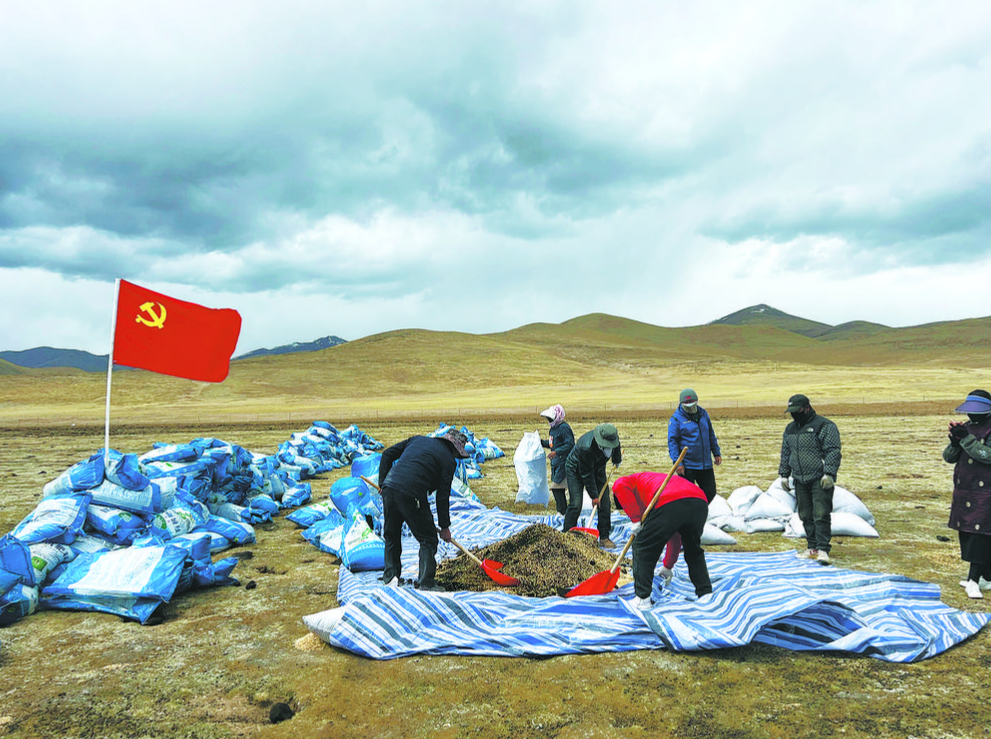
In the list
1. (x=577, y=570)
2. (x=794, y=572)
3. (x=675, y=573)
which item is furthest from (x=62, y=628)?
(x=794, y=572)

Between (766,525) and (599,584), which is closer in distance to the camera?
(599,584)

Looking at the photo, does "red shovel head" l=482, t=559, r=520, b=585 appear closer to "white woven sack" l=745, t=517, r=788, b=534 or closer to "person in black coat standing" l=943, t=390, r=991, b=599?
"white woven sack" l=745, t=517, r=788, b=534

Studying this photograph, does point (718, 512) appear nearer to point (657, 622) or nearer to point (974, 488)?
point (974, 488)

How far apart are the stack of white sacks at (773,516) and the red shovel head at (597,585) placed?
227 cm

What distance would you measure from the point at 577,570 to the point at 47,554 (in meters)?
4.70

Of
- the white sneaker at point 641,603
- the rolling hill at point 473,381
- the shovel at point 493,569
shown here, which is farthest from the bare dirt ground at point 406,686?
the rolling hill at point 473,381

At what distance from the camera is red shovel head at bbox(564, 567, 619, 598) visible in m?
5.01

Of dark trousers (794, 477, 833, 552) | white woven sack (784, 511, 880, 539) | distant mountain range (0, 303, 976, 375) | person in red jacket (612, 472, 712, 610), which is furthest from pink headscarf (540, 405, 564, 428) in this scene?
distant mountain range (0, 303, 976, 375)

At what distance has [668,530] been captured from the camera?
4.54 meters

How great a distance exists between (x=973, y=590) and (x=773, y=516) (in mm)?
2581

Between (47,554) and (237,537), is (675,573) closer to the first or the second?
(237,537)

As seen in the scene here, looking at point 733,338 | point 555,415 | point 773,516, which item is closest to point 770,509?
point 773,516

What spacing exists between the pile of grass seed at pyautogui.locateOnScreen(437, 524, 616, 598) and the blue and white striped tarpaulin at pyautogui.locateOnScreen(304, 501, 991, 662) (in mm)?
441

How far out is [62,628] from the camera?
15.4 ft
